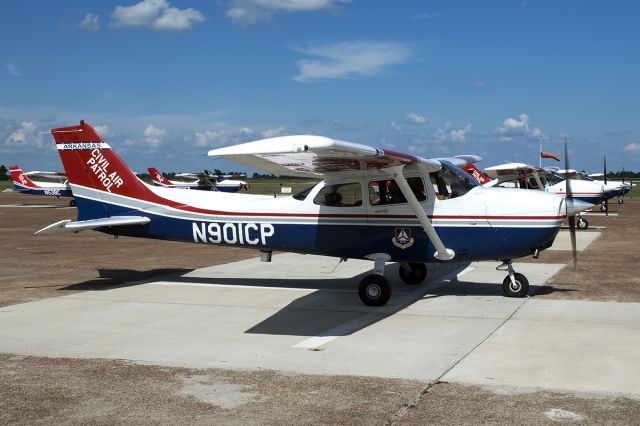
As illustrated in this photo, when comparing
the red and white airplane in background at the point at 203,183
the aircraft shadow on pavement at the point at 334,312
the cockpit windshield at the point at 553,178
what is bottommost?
the aircraft shadow on pavement at the point at 334,312

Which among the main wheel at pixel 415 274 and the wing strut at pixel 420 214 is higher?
the wing strut at pixel 420 214

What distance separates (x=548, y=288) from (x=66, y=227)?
8395 millimetres

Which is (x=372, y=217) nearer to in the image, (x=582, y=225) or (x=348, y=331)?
(x=348, y=331)

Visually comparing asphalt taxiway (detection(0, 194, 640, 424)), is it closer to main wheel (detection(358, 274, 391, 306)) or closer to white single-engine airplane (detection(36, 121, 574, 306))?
main wheel (detection(358, 274, 391, 306))

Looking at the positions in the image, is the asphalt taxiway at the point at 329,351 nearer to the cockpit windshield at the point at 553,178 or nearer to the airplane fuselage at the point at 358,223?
the airplane fuselage at the point at 358,223

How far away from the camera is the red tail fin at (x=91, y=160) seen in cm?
1246

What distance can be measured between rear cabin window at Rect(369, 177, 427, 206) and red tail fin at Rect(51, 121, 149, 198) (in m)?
4.50

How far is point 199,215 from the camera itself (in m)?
11.9

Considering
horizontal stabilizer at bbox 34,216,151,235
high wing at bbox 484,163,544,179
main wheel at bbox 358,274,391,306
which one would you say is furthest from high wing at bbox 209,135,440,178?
high wing at bbox 484,163,544,179

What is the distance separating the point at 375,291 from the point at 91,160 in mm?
5969

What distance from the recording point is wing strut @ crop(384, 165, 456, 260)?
10.2 meters

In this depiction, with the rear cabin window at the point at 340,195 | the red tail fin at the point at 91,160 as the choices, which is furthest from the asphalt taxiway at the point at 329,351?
the red tail fin at the point at 91,160

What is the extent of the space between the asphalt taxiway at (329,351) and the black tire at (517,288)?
0.16m

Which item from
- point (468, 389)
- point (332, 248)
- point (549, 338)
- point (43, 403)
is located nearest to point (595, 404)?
point (468, 389)
